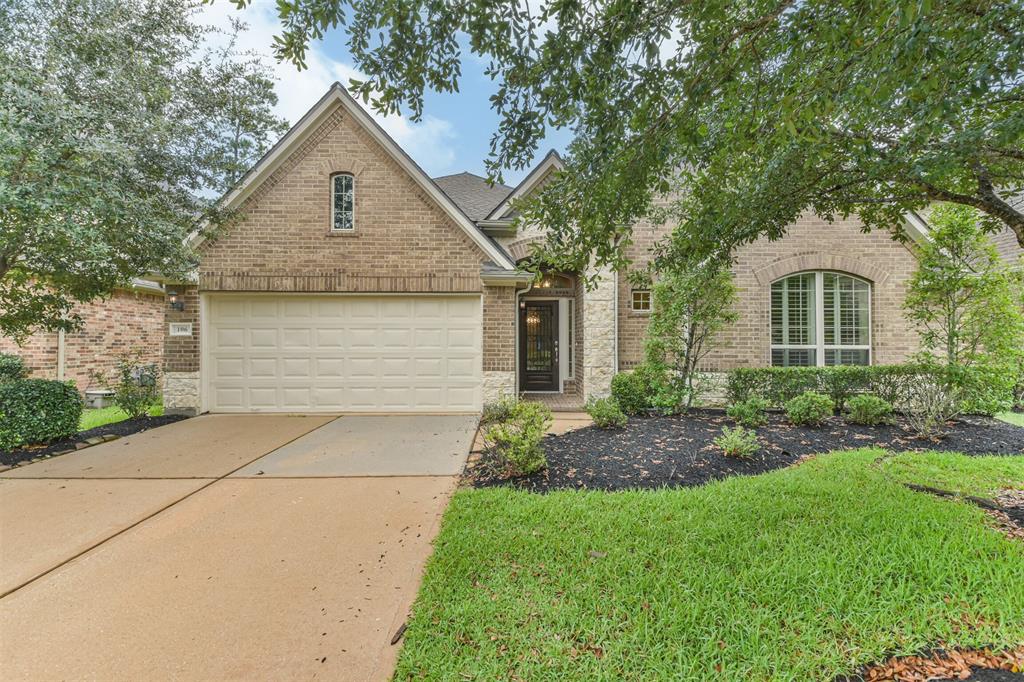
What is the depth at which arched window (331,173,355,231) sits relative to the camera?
26.1 ft

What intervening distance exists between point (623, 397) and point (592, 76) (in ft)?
18.7

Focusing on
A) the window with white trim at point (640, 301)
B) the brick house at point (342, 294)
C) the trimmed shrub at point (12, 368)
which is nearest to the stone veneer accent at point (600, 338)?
the window with white trim at point (640, 301)

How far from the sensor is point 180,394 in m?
7.73

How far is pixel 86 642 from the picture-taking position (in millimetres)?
2066

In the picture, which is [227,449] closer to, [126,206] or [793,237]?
[126,206]

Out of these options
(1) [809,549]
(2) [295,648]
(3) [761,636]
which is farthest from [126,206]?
(1) [809,549]

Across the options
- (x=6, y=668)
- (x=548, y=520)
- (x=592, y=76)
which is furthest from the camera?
(x=548, y=520)

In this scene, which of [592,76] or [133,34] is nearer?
[592,76]

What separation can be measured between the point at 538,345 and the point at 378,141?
5822 mm

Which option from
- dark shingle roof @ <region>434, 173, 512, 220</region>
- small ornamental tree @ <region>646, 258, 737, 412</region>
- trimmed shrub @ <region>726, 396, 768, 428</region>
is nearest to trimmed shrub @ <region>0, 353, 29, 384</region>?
dark shingle roof @ <region>434, 173, 512, 220</region>

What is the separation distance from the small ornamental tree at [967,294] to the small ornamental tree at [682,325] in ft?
9.93

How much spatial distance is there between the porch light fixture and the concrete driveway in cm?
330

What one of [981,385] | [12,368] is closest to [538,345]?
[981,385]

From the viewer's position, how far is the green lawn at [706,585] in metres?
1.92
